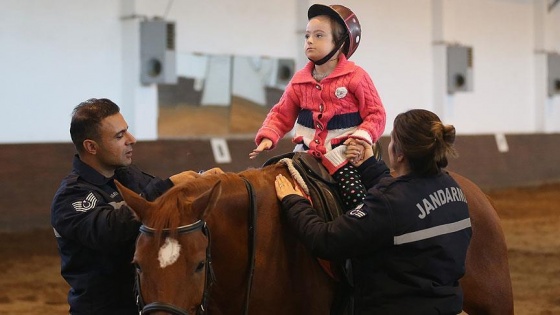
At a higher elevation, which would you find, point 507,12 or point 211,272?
point 507,12

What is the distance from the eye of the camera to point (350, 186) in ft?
11.1

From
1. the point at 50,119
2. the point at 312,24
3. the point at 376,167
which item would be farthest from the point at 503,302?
the point at 50,119

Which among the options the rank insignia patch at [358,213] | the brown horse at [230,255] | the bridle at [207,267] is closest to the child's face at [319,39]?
the brown horse at [230,255]

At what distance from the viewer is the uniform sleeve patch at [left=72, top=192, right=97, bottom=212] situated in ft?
9.73

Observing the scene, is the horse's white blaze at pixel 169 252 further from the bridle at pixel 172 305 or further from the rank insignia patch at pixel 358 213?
the rank insignia patch at pixel 358 213

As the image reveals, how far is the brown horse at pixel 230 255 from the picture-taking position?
253cm

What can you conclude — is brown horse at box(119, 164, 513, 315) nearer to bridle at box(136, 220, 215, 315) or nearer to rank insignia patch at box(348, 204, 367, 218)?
bridle at box(136, 220, 215, 315)

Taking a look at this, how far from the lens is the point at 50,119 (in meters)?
10.3

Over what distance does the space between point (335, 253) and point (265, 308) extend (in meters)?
0.37

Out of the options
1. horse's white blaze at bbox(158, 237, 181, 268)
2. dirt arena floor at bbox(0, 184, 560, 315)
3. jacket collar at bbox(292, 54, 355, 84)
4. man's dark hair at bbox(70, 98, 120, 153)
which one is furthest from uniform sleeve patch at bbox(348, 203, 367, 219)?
dirt arena floor at bbox(0, 184, 560, 315)

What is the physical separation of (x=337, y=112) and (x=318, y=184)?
1.28 ft

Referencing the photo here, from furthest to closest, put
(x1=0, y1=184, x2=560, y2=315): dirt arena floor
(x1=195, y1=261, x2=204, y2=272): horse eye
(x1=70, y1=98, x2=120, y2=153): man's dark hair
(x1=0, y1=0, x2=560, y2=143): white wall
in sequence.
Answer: (x1=0, y1=0, x2=560, y2=143): white wall, (x1=0, y1=184, x2=560, y2=315): dirt arena floor, (x1=70, y1=98, x2=120, y2=153): man's dark hair, (x1=195, y1=261, x2=204, y2=272): horse eye

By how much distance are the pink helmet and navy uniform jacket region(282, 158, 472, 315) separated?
909 millimetres

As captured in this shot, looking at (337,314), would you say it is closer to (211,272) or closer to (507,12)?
(211,272)
